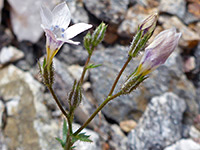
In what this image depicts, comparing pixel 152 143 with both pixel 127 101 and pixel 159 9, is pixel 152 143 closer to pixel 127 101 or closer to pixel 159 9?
pixel 127 101

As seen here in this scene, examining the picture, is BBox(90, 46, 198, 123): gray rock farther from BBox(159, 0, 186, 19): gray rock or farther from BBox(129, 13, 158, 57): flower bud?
BBox(129, 13, 158, 57): flower bud

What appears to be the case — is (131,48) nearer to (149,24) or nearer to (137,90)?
(149,24)

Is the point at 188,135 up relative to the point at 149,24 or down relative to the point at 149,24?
down

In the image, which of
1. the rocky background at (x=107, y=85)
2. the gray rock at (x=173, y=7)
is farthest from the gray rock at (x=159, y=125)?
the gray rock at (x=173, y=7)

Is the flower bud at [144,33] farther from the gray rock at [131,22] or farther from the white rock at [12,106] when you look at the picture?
the white rock at [12,106]

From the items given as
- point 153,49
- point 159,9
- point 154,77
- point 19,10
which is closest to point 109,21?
point 159,9

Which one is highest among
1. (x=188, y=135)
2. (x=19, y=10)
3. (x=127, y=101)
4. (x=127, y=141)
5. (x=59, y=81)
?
(x=19, y=10)

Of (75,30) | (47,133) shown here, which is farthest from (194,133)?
(75,30)
